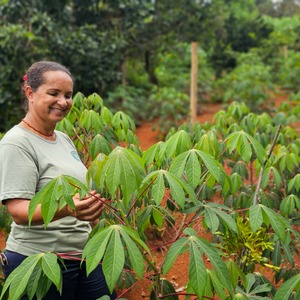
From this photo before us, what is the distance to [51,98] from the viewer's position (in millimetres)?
1520

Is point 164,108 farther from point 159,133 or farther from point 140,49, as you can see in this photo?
point 140,49

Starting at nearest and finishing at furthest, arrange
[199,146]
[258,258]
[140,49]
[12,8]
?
A: [258,258]
[199,146]
[12,8]
[140,49]

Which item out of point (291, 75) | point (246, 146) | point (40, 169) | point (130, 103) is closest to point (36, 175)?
point (40, 169)

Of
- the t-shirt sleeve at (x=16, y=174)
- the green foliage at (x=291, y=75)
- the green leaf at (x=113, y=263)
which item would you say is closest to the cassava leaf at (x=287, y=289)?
the green leaf at (x=113, y=263)

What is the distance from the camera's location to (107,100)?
773cm

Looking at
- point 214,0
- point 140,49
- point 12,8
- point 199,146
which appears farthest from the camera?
point 214,0

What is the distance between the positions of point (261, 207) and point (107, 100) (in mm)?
6445

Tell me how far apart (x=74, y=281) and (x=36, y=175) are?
1.49ft

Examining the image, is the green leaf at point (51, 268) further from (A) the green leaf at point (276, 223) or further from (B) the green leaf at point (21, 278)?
(A) the green leaf at point (276, 223)

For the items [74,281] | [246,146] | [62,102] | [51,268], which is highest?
[62,102]

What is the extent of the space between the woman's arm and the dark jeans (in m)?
0.21

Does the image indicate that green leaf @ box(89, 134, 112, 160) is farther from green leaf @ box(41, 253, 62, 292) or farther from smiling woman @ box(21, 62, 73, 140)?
green leaf @ box(41, 253, 62, 292)

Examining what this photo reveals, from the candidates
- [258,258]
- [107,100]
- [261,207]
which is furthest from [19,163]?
[107,100]

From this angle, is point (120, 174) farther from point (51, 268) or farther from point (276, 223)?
point (276, 223)
